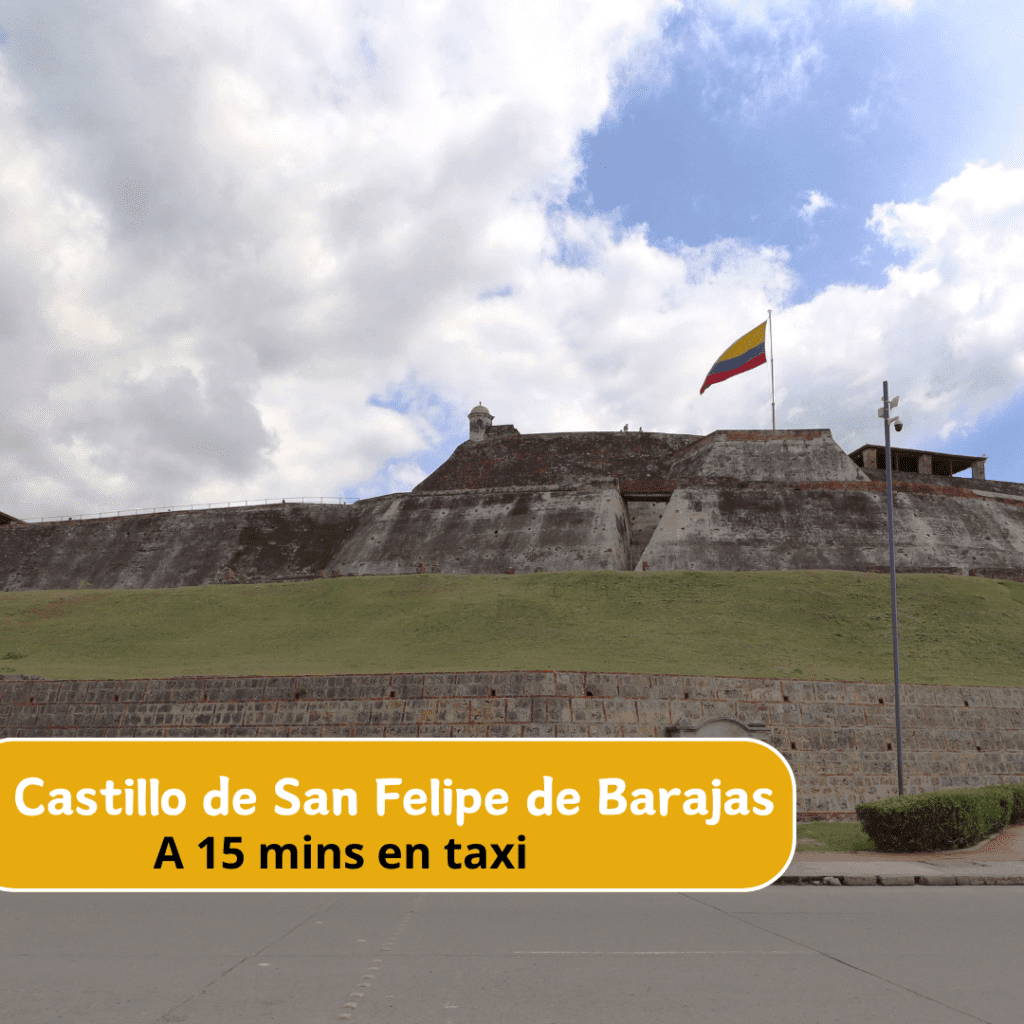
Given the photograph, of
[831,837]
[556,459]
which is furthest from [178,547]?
[831,837]

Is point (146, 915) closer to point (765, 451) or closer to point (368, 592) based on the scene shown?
point (368, 592)

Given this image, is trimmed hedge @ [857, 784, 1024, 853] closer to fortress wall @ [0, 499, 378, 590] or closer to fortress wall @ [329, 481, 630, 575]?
fortress wall @ [329, 481, 630, 575]

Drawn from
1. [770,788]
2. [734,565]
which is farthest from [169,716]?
[734,565]

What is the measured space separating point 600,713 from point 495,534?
16270mm

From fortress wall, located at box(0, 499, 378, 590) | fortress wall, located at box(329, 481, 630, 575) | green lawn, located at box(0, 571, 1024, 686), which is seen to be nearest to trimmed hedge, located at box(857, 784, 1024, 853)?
green lawn, located at box(0, 571, 1024, 686)

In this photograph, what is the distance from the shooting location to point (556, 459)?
40.0 meters

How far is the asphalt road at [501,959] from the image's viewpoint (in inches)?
194

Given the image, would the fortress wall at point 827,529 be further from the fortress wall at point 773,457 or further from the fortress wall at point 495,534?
the fortress wall at point 773,457

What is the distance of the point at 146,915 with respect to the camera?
7805 mm

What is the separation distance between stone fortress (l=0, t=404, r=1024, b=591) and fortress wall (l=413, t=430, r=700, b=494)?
0.09m

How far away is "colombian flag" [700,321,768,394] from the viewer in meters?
33.0

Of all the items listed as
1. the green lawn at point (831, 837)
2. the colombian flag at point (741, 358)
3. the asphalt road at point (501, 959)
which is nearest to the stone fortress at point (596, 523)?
the colombian flag at point (741, 358)

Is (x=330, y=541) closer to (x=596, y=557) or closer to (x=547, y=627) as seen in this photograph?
(x=596, y=557)

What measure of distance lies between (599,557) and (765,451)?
1027 centimetres
